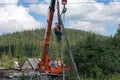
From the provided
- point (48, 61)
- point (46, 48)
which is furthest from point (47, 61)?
point (46, 48)

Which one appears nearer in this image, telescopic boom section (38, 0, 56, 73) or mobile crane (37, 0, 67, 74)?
telescopic boom section (38, 0, 56, 73)

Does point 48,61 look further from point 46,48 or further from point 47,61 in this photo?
point 46,48

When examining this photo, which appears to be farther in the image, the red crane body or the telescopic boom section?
the red crane body

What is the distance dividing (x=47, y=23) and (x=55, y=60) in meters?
4.30

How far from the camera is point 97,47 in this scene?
182 ft

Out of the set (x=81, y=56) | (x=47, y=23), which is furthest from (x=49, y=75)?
(x=81, y=56)

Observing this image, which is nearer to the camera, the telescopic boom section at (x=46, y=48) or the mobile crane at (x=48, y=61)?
the telescopic boom section at (x=46, y=48)

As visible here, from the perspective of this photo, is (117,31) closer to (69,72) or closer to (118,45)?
(118,45)

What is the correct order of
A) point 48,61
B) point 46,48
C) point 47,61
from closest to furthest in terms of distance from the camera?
point 46,48 < point 47,61 < point 48,61

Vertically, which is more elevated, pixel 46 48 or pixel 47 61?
pixel 46 48

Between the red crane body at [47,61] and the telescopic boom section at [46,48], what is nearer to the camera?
the telescopic boom section at [46,48]

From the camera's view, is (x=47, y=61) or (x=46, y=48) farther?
(x=47, y=61)

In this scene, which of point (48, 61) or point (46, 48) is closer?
point (46, 48)

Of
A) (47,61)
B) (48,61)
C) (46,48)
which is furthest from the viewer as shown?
(48,61)
